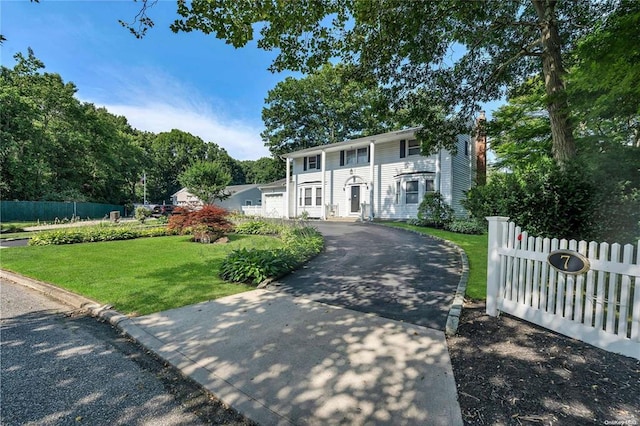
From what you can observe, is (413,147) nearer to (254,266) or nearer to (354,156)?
(354,156)

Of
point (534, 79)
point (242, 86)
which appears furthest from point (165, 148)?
point (534, 79)

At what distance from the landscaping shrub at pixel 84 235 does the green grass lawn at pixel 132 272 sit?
106 cm

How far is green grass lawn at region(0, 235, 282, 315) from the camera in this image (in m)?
5.13

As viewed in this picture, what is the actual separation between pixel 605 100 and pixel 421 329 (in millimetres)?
4988

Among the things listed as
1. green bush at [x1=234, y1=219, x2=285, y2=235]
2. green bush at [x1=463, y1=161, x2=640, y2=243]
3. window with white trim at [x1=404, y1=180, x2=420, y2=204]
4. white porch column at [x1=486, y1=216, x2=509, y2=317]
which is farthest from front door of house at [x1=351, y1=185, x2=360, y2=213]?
white porch column at [x1=486, y1=216, x2=509, y2=317]

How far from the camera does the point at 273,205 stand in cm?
2764

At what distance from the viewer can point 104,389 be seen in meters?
2.62

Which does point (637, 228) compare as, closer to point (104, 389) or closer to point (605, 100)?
point (605, 100)

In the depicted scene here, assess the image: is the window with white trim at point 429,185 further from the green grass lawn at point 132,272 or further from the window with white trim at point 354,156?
the green grass lawn at point 132,272

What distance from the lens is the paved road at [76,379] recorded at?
7.50ft

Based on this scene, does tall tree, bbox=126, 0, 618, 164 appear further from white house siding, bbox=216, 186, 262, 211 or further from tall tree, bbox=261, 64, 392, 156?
white house siding, bbox=216, 186, 262, 211

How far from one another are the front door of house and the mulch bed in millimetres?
17467

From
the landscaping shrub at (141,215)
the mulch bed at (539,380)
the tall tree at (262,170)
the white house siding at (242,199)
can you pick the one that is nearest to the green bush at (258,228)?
the mulch bed at (539,380)

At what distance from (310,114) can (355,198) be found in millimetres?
18013
